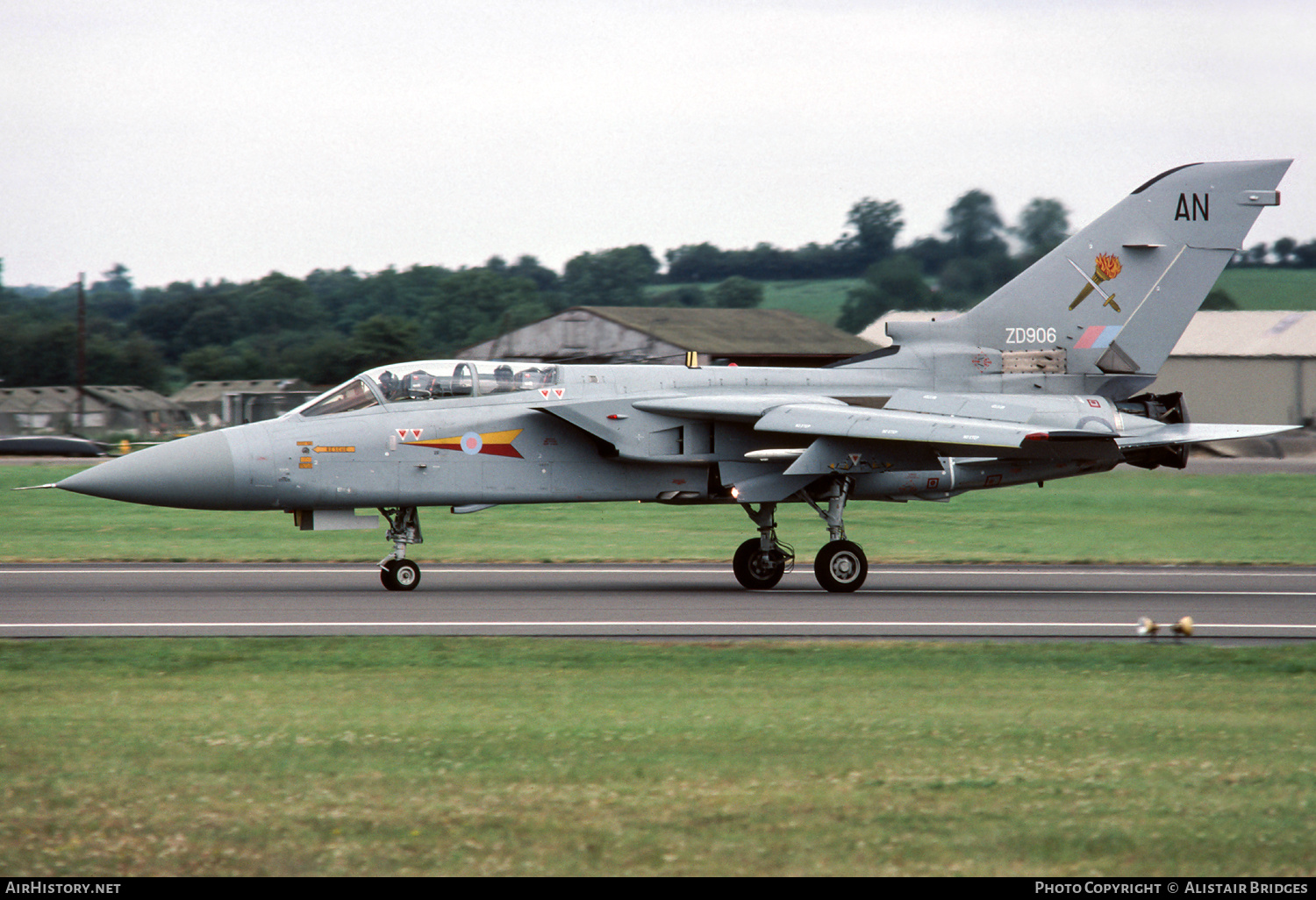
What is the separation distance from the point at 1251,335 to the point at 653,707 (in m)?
58.0

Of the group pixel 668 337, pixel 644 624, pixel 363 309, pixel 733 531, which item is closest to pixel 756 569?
pixel 644 624

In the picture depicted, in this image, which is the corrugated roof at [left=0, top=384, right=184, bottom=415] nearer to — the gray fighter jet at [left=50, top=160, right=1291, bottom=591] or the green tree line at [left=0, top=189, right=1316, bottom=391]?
the green tree line at [left=0, top=189, right=1316, bottom=391]

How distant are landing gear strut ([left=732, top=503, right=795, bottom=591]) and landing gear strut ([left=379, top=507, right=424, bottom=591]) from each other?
4.09m

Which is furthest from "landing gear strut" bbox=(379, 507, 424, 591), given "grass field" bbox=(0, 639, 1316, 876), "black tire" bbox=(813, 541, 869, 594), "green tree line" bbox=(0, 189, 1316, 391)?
"green tree line" bbox=(0, 189, 1316, 391)

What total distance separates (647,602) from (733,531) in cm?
1021

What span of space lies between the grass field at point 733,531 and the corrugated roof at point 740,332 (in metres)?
20.1

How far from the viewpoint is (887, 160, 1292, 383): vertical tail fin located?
58.3ft

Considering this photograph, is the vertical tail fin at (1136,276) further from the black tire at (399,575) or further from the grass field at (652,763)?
the black tire at (399,575)

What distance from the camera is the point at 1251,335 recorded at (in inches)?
2354

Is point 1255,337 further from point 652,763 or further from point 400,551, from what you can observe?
point 652,763

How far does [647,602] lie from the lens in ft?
50.0

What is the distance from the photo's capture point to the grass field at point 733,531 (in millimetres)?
21672

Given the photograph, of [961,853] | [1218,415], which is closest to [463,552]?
[961,853]

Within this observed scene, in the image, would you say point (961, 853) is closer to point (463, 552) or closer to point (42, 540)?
point (463, 552)
